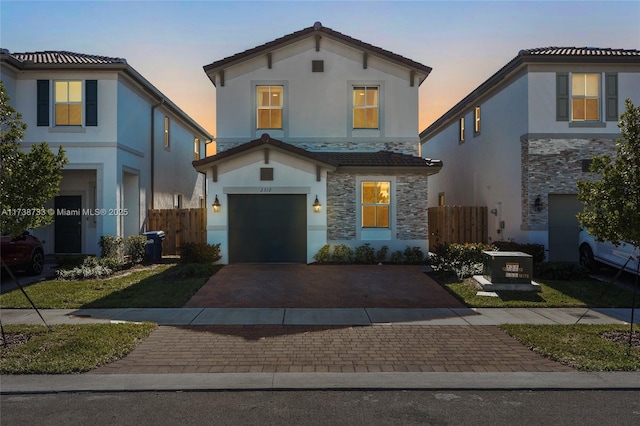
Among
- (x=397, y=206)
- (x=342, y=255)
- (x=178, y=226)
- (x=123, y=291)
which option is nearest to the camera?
(x=123, y=291)

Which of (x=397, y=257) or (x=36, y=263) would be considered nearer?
(x=36, y=263)

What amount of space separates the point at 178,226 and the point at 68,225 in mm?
4329

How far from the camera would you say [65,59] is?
55.3 ft

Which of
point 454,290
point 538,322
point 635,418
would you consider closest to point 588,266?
point 454,290

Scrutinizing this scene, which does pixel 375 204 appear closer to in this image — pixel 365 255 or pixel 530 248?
pixel 365 255

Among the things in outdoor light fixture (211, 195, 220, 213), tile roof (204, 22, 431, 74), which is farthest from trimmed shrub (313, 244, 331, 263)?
tile roof (204, 22, 431, 74)

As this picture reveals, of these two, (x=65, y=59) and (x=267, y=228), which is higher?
(x=65, y=59)

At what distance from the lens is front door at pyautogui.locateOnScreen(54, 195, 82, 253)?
18891mm

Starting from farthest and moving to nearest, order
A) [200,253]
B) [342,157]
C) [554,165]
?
1. [342,157]
2. [554,165]
3. [200,253]

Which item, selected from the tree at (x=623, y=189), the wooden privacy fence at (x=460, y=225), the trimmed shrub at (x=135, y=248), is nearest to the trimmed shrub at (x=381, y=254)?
the wooden privacy fence at (x=460, y=225)

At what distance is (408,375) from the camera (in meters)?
6.14

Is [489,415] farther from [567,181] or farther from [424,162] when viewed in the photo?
[567,181]

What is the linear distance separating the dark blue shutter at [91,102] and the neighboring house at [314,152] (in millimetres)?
4301

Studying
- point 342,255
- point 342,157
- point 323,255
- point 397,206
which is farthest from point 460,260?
point 342,157
